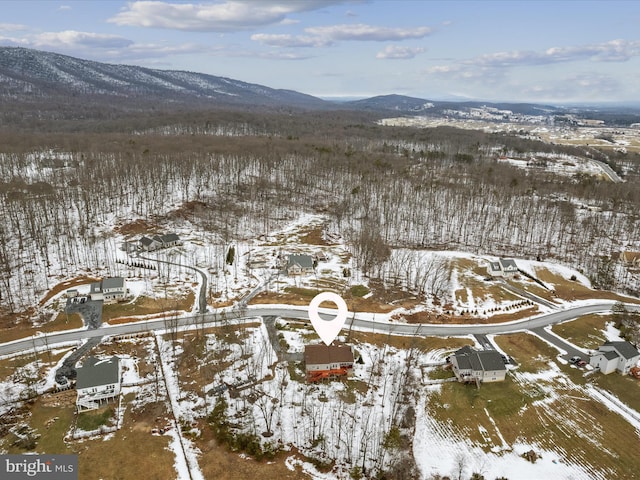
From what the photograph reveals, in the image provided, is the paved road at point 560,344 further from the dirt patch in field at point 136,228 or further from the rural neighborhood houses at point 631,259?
the dirt patch in field at point 136,228

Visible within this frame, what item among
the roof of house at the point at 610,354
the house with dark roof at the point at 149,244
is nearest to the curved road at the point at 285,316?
the roof of house at the point at 610,354

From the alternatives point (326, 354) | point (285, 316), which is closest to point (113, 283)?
point (285, 316)

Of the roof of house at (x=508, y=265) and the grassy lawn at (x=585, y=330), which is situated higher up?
the roof of house at (x=508, y=265)

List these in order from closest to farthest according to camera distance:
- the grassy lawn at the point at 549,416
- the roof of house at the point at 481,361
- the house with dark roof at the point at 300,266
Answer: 1. the grassy lawn at the point at 549,416
2. the roof of house at the point at 481,361
3. the house with dark roof at the point at 300,266

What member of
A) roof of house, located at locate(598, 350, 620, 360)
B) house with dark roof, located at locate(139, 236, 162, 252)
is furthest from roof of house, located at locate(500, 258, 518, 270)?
house with dark roof, located at locate(139, 236, 162, 252)

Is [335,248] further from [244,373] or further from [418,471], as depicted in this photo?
[418,471]

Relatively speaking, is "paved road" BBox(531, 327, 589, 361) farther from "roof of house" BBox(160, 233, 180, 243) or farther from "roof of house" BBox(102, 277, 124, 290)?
Result: "roof of house" BBox(160, 233, 180, 243)
